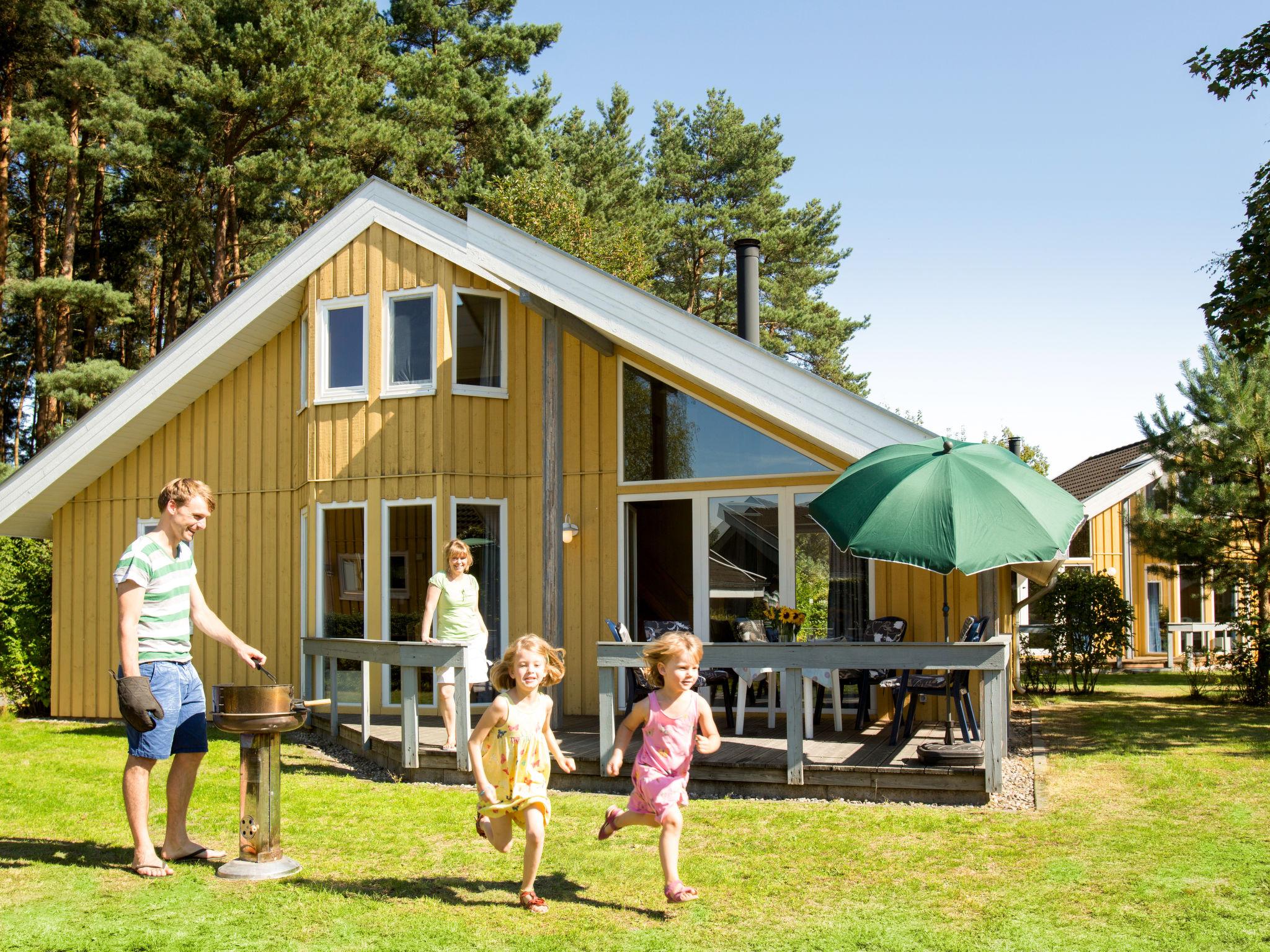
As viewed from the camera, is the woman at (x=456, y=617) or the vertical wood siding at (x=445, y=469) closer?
the woman at (x=456, y=617)

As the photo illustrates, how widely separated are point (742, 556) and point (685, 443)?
3.92 feet

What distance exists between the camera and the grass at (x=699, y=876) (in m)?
4.58

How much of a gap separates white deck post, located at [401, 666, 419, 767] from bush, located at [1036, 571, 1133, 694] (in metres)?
11.1

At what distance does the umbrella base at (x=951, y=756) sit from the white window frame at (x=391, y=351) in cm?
568

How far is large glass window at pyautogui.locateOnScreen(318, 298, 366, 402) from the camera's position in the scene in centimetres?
1121

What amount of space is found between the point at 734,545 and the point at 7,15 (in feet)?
67.4

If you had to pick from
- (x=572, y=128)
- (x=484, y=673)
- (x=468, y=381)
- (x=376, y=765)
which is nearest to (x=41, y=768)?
(x=376, y=765)

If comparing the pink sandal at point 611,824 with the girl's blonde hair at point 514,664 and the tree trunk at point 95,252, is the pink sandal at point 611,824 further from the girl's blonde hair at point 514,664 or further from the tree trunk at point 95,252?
the tree trunk at point 95,252

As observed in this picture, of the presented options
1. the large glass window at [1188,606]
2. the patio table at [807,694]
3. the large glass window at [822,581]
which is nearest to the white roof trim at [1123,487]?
the large glass window at [1188,606]

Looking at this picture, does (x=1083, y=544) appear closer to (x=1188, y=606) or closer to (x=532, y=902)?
(x=1188, y=606)

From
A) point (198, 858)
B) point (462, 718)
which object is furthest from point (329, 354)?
point (198, 858)

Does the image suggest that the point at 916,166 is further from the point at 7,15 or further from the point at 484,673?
the point at 7,15

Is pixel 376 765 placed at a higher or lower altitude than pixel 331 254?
lower

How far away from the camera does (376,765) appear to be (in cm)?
925
